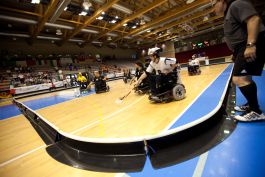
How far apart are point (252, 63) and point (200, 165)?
1.21m

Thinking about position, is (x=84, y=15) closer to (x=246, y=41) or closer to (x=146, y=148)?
(x=246, y=41)

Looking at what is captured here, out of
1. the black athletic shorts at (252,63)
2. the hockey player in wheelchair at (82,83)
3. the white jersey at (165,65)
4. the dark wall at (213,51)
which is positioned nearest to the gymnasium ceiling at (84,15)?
the hockey player in wheelchair at (82,83)

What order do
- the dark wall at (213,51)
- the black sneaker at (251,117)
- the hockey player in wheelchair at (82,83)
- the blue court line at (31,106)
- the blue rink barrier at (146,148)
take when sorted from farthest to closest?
the dark wall at (213,51)
the hockey player in wheelchair at (82,83)
the blue court line at (31,106)
the black sneaker at (251,117)
the blue rink barrier at (146,148)

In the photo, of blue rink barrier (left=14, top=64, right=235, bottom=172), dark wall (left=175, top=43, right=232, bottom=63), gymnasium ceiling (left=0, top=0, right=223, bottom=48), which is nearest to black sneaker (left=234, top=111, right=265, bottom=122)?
blue rink barrier (left=14, top=64, right=235, bottom=172)

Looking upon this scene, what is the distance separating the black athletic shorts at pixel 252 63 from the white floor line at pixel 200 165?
0.99 meters

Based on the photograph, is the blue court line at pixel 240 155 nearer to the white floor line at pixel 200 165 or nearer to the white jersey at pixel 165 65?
the white floor line at pixel 200 165

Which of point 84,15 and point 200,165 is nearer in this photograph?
point 200,165

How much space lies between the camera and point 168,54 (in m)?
27.7

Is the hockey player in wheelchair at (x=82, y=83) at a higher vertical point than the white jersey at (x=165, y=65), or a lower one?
lower

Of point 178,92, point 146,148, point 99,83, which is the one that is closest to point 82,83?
point 99,83

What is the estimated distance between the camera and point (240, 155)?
4.69 ft

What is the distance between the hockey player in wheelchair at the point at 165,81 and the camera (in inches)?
145

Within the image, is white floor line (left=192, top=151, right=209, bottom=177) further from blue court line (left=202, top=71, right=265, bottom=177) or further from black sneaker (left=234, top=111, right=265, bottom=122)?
black sneaker (left=234, top=111, right=265, bottom=122)

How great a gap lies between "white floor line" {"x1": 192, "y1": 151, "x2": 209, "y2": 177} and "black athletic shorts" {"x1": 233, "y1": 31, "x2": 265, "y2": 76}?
3.24ft
